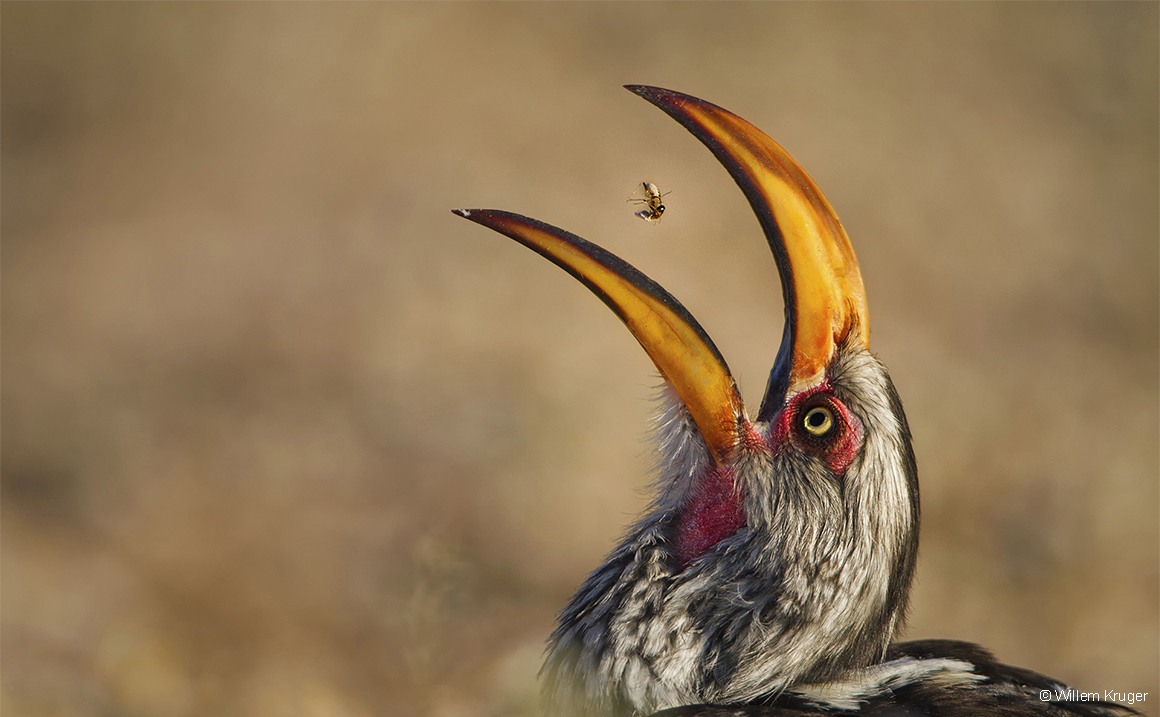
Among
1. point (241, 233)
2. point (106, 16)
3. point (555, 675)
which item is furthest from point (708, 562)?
point (106, 16)

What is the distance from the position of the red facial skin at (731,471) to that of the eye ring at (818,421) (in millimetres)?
12

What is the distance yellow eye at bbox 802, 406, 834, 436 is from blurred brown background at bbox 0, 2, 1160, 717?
7.51ft

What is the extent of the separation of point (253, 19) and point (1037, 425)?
22.6 ft

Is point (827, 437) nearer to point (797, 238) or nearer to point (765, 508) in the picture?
point (765, 508)

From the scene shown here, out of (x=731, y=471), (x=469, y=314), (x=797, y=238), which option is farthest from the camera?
(x=469, y=314)

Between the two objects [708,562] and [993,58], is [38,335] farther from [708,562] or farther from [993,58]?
[993,58]

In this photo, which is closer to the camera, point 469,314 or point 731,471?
point 731,471

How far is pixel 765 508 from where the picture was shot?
2.70 meters

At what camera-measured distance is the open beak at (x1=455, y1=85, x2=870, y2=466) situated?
2.65 metres

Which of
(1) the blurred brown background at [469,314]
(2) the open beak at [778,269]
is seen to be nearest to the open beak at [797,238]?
(2) the open beak at [778,269]

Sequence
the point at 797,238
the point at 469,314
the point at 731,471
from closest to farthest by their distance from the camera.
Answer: the point at 797,238 → the point at 731,471 → the point at 469,314

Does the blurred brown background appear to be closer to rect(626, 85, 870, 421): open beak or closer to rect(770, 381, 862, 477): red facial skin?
rect(770, 381, 862, 477): red facial skin

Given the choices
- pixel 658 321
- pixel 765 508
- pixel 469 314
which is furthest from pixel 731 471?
pixel 469 314

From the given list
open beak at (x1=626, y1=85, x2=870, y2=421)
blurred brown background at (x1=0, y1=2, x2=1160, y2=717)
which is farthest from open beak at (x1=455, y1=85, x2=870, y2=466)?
blurred brown background at (x1=0, y1=2, x2=1160, y2=717)
